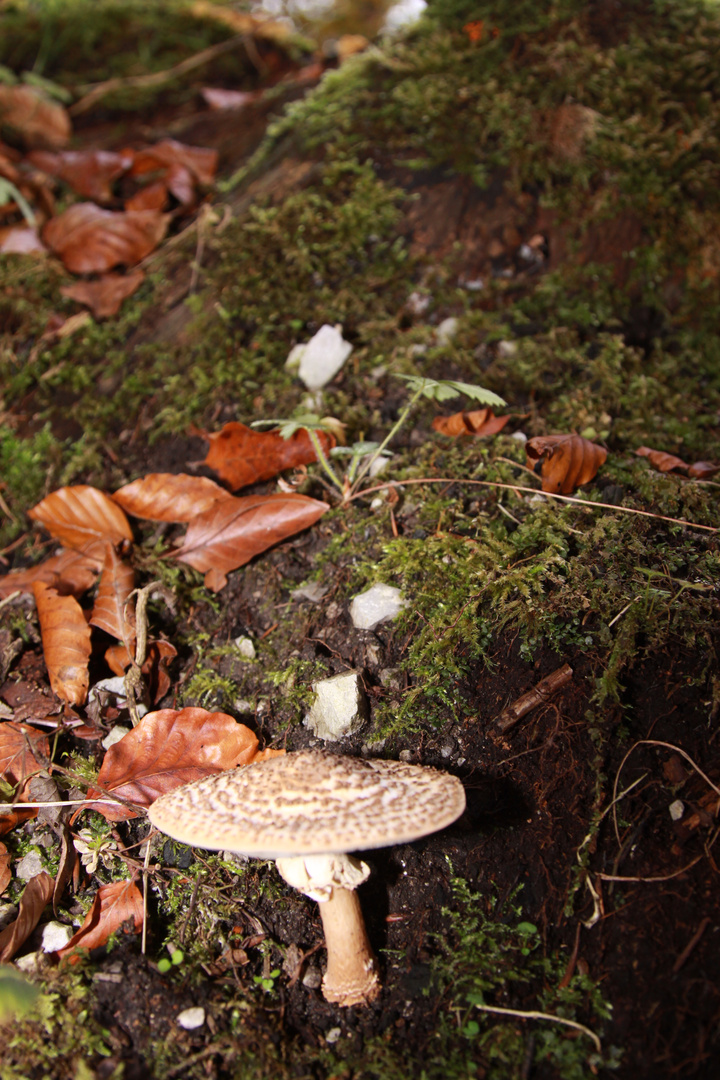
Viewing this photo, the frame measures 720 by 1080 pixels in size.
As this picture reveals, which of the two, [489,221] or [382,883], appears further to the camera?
[489,221]

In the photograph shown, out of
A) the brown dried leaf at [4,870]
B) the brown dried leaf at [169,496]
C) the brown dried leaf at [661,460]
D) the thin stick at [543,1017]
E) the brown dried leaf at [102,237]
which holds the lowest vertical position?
the thin stick at [543,1017]

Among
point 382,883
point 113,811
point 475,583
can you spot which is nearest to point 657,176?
point 475,583

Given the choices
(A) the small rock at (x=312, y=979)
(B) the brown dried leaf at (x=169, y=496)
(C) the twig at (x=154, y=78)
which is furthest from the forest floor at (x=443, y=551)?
(C) the twig at (x=154, y=78)

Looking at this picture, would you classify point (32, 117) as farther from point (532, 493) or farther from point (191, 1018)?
point (191, 1018)

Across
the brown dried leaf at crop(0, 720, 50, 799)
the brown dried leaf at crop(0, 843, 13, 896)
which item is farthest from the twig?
the brown dried leaf at crop(0, 843, 13, 896)

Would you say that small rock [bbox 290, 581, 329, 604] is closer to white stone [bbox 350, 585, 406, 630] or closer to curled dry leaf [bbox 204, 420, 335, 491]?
white stone [bbox 350, 585, 406, 630]

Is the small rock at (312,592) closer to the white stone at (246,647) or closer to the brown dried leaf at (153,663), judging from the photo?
the white stone at (246,647)

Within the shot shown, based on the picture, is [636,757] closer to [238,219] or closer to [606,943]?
[606,943]

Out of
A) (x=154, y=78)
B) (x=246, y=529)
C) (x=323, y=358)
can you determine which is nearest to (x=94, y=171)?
(x=154, y=78)
